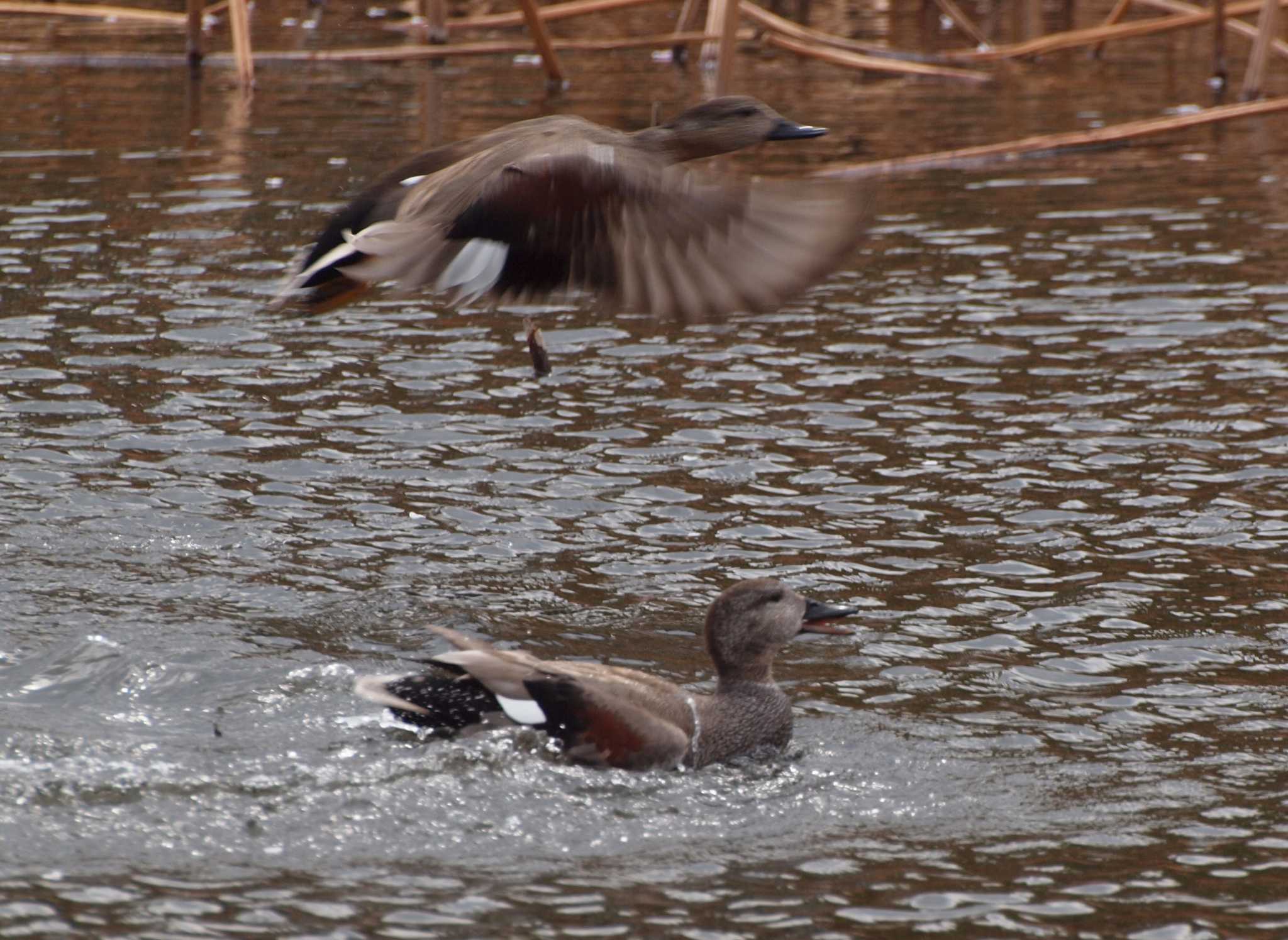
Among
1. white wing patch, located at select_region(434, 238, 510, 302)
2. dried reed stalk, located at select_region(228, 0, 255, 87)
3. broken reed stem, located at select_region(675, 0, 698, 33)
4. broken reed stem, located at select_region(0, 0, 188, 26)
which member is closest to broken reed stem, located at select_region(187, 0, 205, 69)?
broken reed stem, located at select_region(0, 0, 188, 26)

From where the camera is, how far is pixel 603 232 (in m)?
6.48

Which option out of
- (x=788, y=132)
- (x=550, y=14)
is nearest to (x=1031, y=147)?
(x=550, y=14)

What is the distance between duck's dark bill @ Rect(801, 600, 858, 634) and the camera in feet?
21.3

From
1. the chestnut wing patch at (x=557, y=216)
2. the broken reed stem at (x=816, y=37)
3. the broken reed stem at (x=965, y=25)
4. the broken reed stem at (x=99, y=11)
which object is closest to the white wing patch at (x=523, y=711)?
the chestnut wing patch at (x=557, y=216)

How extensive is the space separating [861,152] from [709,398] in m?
5.02

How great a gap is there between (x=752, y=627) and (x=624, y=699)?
628mm

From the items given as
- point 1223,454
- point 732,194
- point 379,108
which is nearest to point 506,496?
point 732,194

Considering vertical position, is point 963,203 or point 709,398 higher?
point 963,203

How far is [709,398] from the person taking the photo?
31.5ft

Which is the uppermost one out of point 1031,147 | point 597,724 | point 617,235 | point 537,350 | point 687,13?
point 687,13

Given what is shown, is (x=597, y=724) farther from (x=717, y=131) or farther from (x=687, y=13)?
(x=687, y=13)

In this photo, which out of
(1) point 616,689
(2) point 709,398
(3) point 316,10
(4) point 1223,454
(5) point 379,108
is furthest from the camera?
(3) point 316,10

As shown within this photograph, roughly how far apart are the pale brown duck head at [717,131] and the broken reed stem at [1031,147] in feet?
15.4

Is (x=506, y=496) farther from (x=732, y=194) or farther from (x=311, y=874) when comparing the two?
(x=311, y=874)
